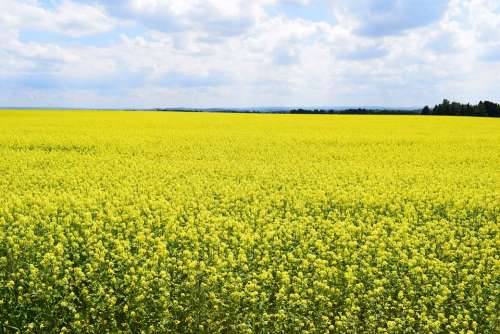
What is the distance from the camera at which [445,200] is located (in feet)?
42.4

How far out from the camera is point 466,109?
3127 inches

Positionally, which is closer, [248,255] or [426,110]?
[248,255]

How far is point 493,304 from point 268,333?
3.36m

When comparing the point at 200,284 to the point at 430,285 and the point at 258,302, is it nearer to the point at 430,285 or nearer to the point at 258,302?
the point at 258,302

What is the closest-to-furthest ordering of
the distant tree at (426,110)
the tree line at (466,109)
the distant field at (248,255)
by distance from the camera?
the distant field at (248,255) < the tree line at (466,109) < the distant tree at (426,110)

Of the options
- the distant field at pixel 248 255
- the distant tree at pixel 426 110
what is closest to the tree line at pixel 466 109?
the distant tree at pixel 426 110

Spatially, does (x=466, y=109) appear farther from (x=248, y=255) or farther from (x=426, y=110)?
(x=248, y=255)

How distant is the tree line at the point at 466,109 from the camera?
256ft

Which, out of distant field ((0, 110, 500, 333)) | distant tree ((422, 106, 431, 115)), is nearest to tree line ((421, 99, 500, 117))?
distant tree ((422, 106, 431, 115))

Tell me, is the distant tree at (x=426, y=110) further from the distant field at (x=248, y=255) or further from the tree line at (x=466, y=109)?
the distant field at (x=248, y=255)

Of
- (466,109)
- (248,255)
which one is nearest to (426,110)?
(466,109)

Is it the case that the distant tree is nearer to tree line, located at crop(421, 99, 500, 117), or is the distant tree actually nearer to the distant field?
tree line, located at crop(421, 99, 500, 117)

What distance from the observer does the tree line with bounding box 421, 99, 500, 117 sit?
77.9 metres

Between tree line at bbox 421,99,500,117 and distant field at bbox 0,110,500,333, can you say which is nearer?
distant field at bbox 0,110,500,333
